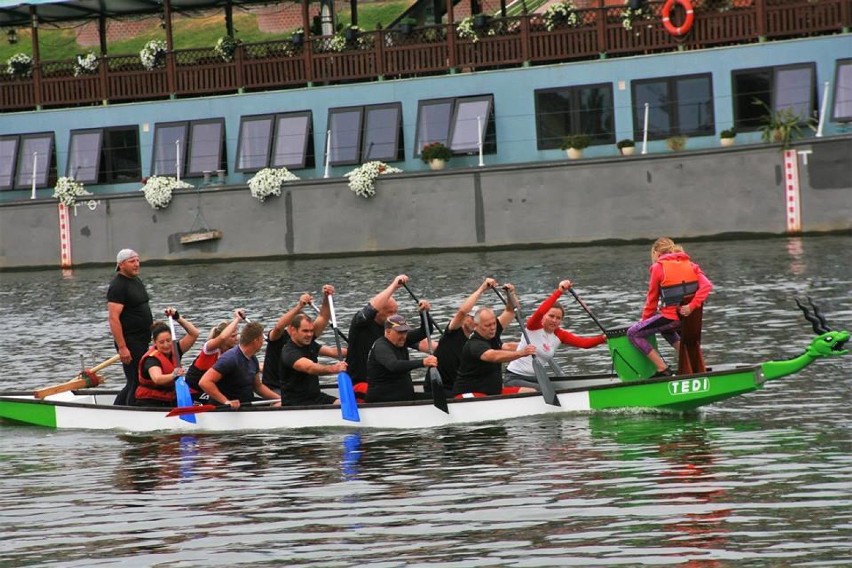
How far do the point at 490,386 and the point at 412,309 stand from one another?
10.6 metres

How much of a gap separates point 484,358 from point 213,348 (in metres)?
→ 2.95

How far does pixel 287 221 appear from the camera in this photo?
37.0 m

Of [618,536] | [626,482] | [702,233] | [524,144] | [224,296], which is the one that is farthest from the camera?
[524,144]

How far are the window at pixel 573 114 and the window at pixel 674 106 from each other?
25.0 inches

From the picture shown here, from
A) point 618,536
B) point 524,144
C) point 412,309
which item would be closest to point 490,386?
point 618,536

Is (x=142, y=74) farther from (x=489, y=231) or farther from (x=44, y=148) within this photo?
(x=489, y=231)

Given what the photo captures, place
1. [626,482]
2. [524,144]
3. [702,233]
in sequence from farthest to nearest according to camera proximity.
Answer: [524,144] < [702,233] < [626,482]

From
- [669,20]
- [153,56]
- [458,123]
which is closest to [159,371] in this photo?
[669,20]

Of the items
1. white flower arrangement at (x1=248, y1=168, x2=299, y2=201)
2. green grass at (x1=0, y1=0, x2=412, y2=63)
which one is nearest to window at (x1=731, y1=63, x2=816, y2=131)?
white flower arrangement at (x1=248, y1=168, x2=299, y2=201)

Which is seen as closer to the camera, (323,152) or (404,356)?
(404,356)

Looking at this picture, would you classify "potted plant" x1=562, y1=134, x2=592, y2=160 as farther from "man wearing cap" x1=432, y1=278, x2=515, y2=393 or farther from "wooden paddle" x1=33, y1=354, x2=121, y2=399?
"man wearing cap" x1=432, y1=278, x2=515, y2=393

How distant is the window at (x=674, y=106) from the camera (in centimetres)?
3453

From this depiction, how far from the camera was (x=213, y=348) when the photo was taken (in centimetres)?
1741

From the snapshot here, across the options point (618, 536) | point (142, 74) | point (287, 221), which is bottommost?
point (618, 536)
